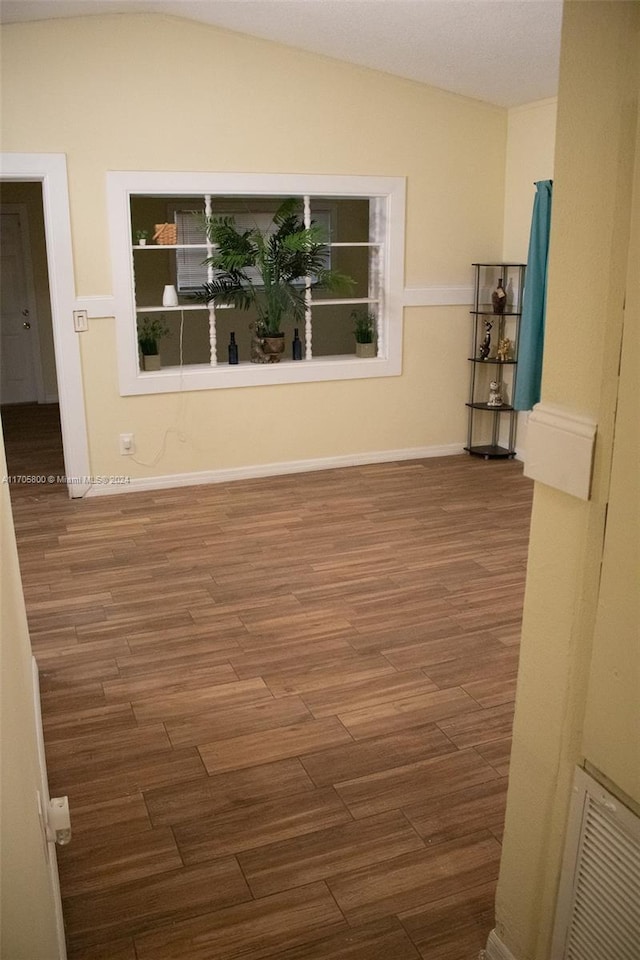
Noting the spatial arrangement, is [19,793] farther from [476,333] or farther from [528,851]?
[476,333]

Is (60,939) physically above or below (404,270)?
below

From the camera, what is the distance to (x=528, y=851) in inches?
68.3

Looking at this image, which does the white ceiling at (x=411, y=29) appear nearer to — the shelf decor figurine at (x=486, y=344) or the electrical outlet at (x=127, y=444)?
the shelf decor figurine at (x=486, y=344)

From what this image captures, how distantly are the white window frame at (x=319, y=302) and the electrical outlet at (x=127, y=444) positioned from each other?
27 cm

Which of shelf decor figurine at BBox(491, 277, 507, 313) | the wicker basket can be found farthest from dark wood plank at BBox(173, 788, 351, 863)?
shelf decor figurine at BBox(491, 277, 507, 313)

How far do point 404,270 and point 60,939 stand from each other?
4953 millimetres

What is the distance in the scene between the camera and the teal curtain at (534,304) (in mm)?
5332

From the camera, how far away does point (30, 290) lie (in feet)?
27.6

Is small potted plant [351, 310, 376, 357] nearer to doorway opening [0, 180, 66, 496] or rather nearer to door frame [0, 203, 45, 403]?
doorway opening [0, 180, 66, 496]

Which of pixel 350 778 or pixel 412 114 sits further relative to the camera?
pixel 412 114

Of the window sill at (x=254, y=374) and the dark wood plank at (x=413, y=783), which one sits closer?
the dark wood plank at (x=413, y=783)

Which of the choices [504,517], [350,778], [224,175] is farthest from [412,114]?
[350,778]

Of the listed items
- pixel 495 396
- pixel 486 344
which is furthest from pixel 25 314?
pixel 495 396

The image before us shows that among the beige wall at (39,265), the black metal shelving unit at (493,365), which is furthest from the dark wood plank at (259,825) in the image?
the beige wall at (39,265)
